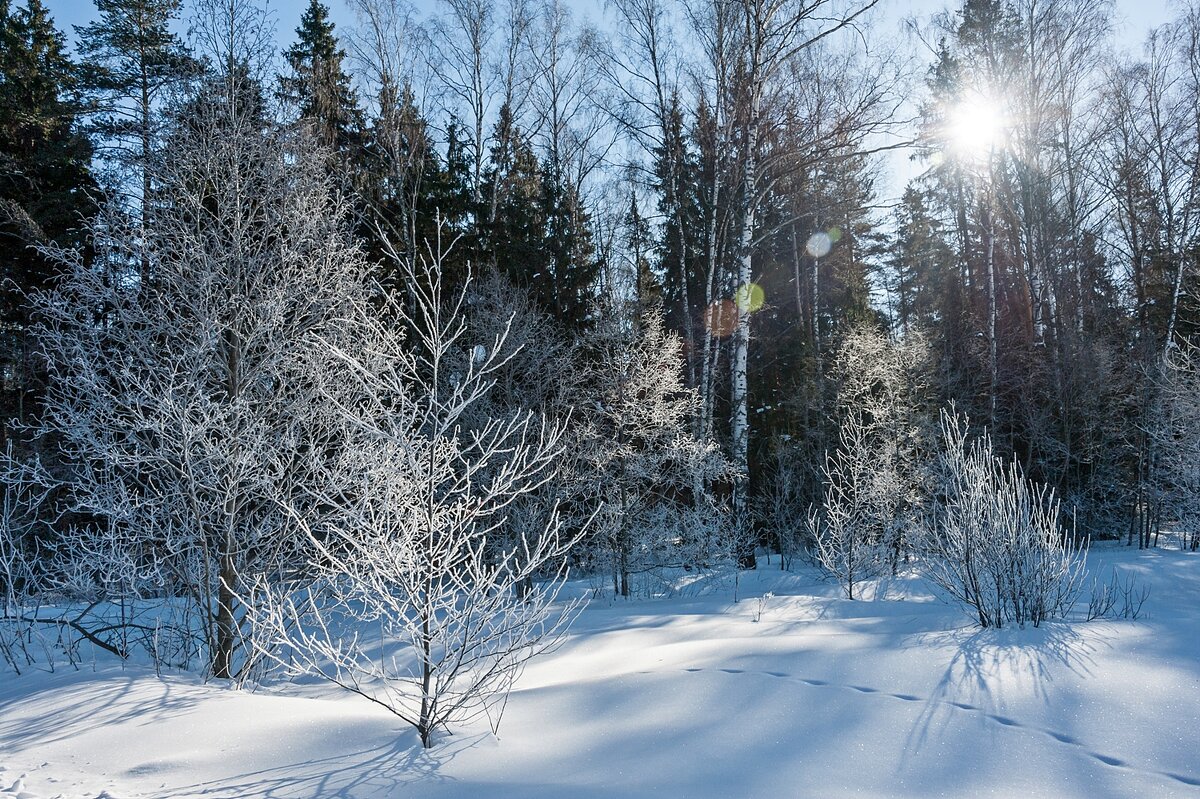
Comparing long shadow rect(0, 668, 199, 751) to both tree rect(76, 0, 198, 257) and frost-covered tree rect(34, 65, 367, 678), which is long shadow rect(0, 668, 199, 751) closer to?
frost-covered tree rect(34, 65, 367, 678)

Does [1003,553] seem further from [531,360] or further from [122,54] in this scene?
[122,54]

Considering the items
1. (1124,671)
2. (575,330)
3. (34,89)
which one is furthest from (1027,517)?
(34,89)

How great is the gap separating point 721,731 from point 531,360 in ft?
34.9

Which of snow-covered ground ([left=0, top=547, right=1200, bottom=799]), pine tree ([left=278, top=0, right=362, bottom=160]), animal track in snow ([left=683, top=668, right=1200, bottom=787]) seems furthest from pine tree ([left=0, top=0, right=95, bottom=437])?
animal track in snow ([left=683, top=668, right=1200, bottom=787])

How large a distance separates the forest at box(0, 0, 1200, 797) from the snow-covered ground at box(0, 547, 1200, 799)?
236 mm

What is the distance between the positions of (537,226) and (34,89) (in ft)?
42.1

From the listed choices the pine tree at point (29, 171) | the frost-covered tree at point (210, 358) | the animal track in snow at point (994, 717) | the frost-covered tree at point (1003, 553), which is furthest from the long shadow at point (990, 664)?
the pine tree at point (29, 171)

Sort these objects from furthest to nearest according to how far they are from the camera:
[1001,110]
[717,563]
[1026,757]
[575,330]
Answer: [1001,110]
[575,330]
[717,563]
[1026,757]

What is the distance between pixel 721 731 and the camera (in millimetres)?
3742

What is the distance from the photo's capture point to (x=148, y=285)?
6973mm

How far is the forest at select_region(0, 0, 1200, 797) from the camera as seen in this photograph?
612 cm

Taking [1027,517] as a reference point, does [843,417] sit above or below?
above

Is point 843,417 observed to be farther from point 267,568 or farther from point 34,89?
point 34,89

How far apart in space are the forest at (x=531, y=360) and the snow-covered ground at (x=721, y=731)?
24cm
